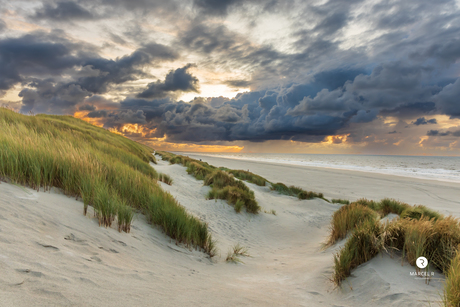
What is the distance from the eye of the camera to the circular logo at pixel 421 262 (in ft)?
9.04

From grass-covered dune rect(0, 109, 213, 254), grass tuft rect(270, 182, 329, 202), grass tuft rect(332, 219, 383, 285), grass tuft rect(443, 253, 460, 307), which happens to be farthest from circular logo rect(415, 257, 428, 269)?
grass tuft rect(270, 182, 329, 202)

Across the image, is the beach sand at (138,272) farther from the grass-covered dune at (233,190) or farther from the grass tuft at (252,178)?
the grass tuft at (252,178)

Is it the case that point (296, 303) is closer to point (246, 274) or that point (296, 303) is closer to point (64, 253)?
point (246, 274)

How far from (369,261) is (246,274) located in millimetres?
1831

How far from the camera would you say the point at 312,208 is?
11.5m

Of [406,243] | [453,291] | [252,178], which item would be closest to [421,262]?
[406,243]

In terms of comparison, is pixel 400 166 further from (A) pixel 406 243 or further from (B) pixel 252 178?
(A) pixel 406 243

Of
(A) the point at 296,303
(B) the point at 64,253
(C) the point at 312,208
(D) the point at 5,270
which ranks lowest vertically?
(C) the point at 312,208

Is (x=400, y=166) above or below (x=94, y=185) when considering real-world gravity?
above

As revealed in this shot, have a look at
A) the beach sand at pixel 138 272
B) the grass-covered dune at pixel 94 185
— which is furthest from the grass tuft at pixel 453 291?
the grass-covered dune at pixel 94 185

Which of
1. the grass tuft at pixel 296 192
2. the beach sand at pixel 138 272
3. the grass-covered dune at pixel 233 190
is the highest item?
the beach sand at pixel 138 272

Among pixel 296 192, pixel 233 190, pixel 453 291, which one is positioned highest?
pixel 453 291

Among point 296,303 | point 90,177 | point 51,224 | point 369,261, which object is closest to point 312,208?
point 369,261

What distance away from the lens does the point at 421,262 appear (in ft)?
9.13
